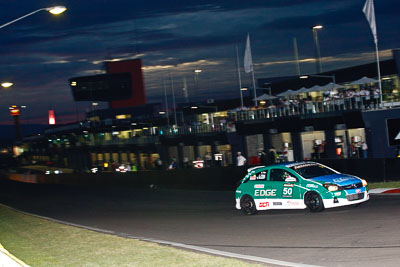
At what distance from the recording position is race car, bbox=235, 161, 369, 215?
15.3 metres

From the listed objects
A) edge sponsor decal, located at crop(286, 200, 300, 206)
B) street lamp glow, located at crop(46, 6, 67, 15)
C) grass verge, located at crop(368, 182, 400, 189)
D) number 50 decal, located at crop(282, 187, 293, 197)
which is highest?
street lamp glow, located at crop(46, 6, 67, 15)

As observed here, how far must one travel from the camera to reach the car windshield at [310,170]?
16.2 m

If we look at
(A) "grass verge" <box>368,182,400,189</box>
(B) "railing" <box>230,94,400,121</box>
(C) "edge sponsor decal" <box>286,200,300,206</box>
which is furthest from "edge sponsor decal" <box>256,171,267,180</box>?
(B) "railing" <box>230,94,400,121</box>

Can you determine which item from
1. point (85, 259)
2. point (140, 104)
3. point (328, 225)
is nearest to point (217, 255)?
point (85, 259)

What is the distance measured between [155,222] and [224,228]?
3.32 m

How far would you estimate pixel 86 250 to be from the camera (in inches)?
467

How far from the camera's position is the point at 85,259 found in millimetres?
10805

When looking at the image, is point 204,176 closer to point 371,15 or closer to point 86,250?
point 371,15

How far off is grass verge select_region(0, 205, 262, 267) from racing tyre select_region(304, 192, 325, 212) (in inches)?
212

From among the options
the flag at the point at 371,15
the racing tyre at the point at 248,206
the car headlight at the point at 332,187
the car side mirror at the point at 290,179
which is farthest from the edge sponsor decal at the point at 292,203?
the flag at the point at 371,15

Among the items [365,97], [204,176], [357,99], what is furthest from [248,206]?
[357,99]

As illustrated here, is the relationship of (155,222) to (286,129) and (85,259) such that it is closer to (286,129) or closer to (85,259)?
(85,259)

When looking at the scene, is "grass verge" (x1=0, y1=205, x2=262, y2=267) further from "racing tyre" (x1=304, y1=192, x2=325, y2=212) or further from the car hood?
the car hood

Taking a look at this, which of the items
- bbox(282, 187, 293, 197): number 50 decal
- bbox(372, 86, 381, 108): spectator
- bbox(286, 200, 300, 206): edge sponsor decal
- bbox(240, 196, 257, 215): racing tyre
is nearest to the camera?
bbox(286, 200, 300, 206): edge sponsor decal
